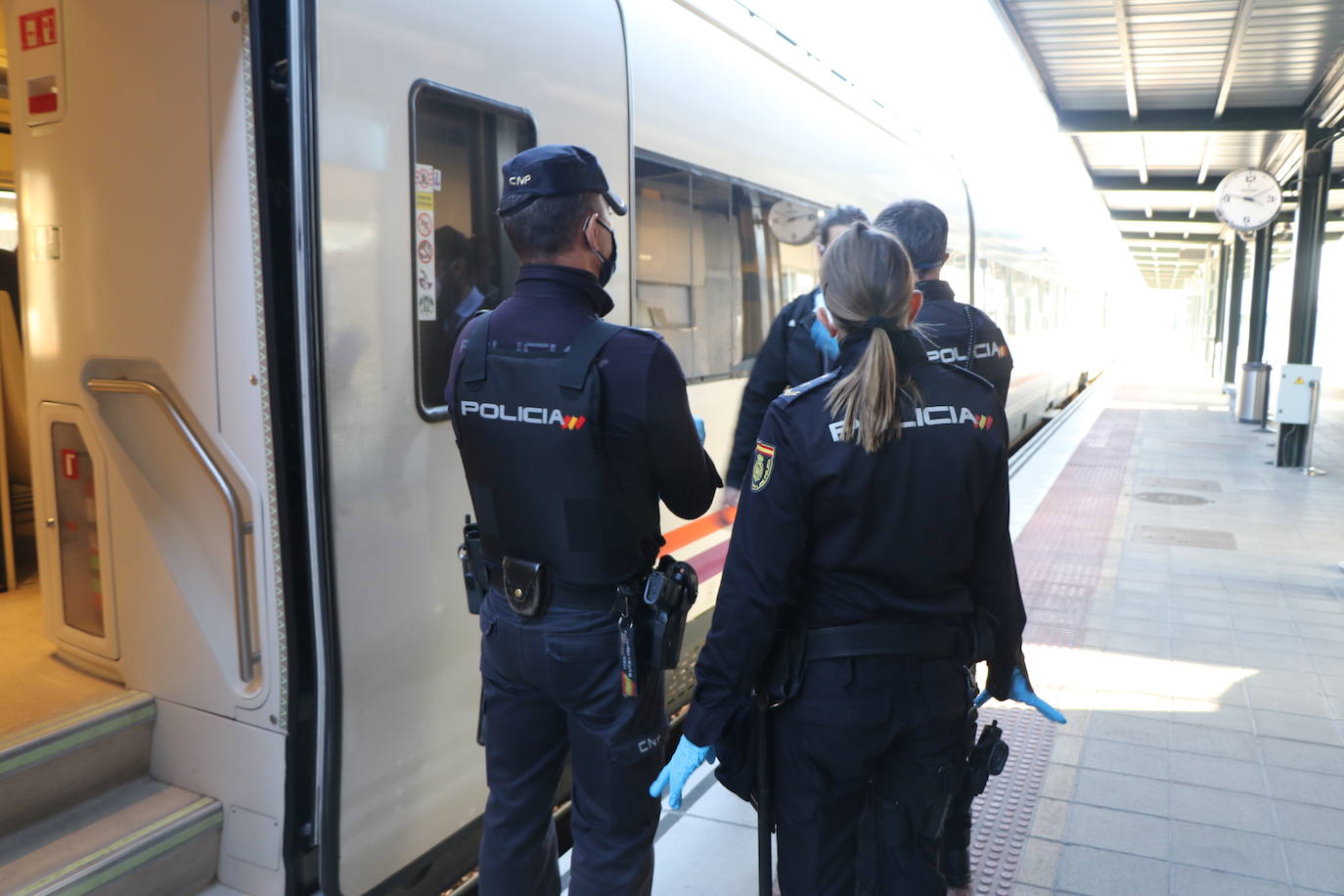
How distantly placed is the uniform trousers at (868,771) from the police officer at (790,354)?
4.01 ft

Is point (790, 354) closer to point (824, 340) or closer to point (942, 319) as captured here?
point (824, 340)

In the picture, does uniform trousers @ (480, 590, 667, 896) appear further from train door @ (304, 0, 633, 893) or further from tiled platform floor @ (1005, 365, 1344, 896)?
tiled platform floor @ (1005, 365, 1344, 896)

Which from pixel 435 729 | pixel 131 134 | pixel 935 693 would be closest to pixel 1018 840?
pixel 935 693

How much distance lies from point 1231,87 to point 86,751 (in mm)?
12696

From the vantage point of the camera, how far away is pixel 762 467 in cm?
208

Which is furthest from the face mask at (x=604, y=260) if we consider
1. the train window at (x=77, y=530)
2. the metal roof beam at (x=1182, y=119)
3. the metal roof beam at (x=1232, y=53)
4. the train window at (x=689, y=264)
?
the metal roof beam at (x=1182, y=119)

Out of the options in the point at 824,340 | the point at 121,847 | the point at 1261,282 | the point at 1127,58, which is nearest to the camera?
the point at 121,847

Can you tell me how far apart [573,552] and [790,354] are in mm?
1275

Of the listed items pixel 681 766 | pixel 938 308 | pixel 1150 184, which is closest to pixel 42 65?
pixel 681 766

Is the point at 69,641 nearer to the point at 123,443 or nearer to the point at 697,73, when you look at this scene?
the point at 123,443

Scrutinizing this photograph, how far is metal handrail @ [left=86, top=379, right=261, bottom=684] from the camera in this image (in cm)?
246

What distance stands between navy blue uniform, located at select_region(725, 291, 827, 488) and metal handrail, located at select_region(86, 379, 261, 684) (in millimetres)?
1482

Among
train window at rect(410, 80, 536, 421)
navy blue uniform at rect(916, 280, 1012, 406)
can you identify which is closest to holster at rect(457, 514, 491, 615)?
train window at rect(410, 80, 536, 421)

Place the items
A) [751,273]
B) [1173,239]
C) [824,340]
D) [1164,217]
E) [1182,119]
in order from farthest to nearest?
[1173,239] → [1164,217] → [1182,119] → [751,273] → [824,340]
